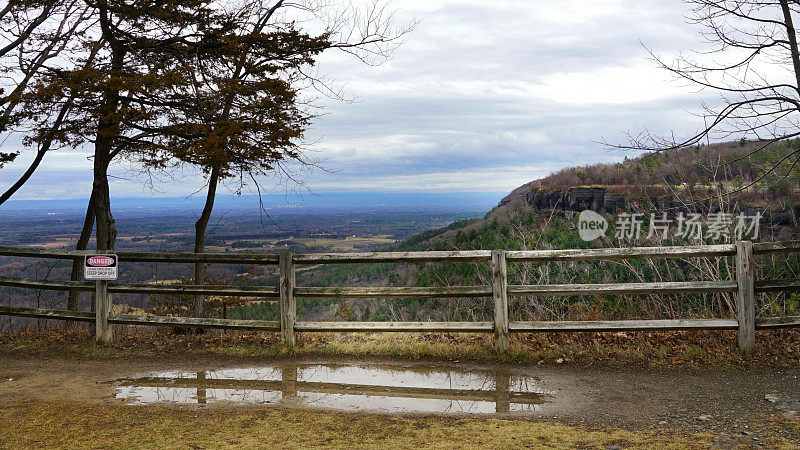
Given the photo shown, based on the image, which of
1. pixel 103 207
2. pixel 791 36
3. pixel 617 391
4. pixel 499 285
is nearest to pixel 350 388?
pixel 499 285

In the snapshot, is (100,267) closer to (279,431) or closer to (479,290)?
(279,431)

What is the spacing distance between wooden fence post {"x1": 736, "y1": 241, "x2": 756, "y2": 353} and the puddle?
2.79 metres

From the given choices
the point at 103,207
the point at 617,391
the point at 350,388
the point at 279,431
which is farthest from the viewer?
the point at 103,207

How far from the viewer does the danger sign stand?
823 centimetres

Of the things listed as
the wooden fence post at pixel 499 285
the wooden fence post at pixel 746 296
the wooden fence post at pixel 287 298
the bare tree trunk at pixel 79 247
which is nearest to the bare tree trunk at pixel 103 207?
the bare tree trunk at pixel 79 247

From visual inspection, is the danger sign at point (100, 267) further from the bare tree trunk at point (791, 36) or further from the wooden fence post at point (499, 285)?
the bare tree trunk at point (791, 36)

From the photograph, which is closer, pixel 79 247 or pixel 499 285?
pixel 499 285

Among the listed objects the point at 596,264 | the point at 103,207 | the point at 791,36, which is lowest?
the point at 596,264

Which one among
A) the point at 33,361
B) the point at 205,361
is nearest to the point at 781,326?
the point at 205,361

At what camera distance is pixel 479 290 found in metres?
7.30

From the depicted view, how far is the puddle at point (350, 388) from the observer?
5.62 metres

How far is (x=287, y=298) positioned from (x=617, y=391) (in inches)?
171

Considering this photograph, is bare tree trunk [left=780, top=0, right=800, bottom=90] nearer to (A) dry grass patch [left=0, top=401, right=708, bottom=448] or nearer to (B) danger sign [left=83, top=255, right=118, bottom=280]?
(A) dry grass patch [left=0, top=401, right=708, bottom=448]

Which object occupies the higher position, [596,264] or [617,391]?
[617,391]
